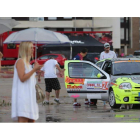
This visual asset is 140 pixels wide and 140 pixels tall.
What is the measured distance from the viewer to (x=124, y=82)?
12.9m

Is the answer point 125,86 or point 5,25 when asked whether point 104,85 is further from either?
point 5,25

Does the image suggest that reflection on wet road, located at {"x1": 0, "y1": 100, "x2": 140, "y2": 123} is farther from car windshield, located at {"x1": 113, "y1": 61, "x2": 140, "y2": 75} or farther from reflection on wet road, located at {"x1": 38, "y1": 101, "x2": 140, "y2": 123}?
car windshield, located at {"x1": 113, "y1": 61, "x2": 140, "y2": 75}

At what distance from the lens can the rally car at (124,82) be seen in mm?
12820

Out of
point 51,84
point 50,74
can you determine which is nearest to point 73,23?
point 51,84

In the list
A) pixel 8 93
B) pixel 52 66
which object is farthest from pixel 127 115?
pixel 8 93

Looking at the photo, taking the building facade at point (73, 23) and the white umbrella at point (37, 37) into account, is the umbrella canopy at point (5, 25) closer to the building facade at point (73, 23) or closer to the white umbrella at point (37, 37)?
the white umbrella at point (37, 37)

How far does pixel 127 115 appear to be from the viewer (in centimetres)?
1151

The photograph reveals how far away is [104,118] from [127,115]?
0.85 meters

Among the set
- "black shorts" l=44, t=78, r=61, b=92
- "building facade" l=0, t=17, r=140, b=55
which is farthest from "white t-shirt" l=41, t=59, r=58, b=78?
"building facade" l=0, t=17, r=140, b=55

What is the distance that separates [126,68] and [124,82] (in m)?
1.22

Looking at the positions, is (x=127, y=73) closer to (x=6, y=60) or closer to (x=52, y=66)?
(x=52, y=66)

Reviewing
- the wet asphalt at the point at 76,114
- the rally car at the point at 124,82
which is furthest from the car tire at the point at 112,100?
the wet asphalt at the point at 76,114

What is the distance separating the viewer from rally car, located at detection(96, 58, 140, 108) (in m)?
12.8

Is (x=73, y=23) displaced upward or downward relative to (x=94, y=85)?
upward
